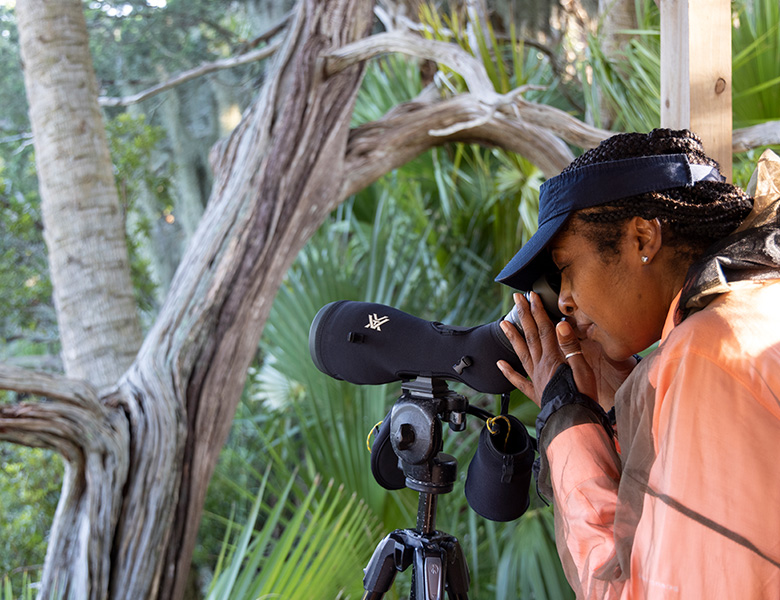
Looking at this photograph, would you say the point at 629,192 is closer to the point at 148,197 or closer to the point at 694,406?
the point at 694,406

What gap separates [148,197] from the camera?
3607mm

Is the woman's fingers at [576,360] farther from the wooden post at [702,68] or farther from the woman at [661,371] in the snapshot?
the wooden post at [702,68]

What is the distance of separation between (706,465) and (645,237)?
9.2 inches

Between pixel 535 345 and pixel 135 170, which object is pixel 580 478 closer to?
pixel 535 345

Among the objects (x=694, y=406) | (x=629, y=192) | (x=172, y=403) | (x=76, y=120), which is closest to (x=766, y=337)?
(x=694, y=406)

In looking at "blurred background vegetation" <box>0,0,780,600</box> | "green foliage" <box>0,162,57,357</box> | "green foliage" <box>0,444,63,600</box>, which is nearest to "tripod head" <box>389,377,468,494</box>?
"blurred background vegetation" <box>0,0,780,600</box>

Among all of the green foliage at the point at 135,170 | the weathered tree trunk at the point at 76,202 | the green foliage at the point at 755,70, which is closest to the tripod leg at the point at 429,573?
the green foliage at the point at 755,70

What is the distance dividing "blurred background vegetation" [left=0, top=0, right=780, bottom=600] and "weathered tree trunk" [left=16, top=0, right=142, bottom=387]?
0.46 meters

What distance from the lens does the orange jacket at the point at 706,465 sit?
55cm

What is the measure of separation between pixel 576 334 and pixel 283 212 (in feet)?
3.35

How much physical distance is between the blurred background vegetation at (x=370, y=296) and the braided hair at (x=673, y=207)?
2.63ft

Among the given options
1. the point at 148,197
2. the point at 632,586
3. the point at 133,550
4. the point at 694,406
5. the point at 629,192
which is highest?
the point at 148,197

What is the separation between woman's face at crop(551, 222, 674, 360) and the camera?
0.71 metres

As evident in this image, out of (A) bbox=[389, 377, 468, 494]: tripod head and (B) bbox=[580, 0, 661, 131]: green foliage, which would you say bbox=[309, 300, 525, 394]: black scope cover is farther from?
(B) bbox=[580, 0, 661, 131]: green foliage
